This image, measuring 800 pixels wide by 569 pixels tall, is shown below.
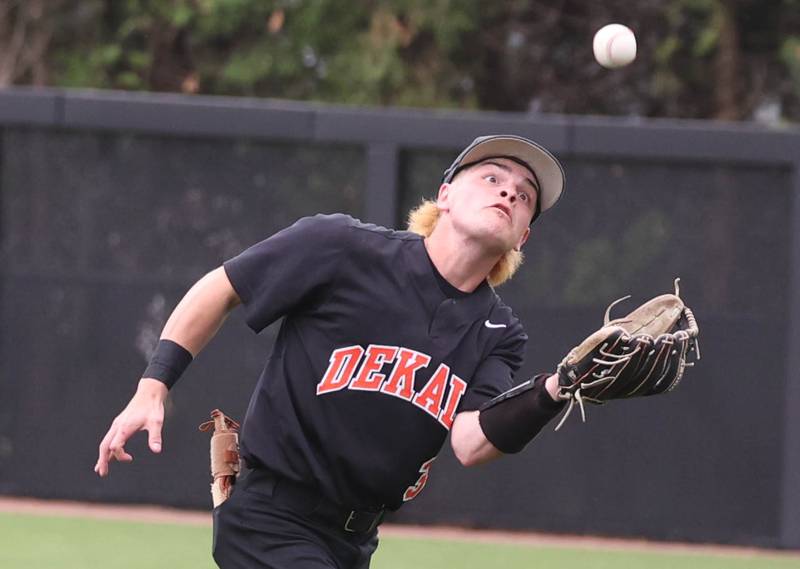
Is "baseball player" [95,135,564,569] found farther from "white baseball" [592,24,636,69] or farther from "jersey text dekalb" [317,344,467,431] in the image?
"white baseball" [592,24,636,69]

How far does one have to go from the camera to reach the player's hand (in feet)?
10.9

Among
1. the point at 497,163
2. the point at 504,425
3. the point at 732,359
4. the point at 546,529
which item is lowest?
the point at 546,529

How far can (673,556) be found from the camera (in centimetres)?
794

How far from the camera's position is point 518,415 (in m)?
3.49

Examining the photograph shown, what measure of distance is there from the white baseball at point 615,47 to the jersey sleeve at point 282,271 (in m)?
1.88

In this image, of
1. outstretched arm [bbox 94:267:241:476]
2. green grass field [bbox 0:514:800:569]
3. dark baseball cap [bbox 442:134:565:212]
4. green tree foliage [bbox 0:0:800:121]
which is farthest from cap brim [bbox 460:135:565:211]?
green tree foliage [bbox 0:0:800:121]

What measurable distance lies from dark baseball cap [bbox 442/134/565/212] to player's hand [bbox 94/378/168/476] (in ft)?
3.31

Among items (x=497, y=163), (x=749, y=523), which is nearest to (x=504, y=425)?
(x=497, y=163)

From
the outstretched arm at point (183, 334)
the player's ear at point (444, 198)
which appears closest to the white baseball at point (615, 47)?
the player's ear at point (444, 198)

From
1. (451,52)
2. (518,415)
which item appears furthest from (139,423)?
(451,52)

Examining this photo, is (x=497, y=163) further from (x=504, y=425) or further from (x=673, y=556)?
(x=673, y=556)

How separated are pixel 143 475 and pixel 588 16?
8.02 m

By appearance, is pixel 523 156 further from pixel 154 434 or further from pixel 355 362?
pixel 154 434

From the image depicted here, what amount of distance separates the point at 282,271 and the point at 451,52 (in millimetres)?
11064
